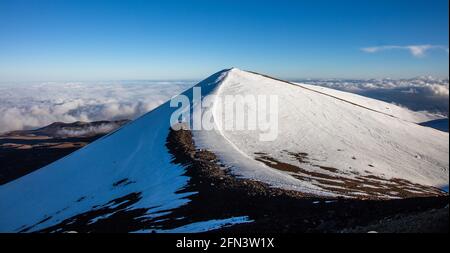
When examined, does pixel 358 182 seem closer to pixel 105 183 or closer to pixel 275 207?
pixel 275 207

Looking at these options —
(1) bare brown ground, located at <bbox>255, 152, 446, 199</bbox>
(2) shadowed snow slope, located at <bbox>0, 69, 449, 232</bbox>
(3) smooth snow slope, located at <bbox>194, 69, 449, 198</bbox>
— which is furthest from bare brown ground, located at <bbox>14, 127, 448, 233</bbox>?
(1) bare brown ground, located at <bbox>255, 152, 446, 199</bbox>

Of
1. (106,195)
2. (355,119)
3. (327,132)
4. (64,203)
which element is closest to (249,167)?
(106,195)

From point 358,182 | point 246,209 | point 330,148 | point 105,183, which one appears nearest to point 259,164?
point 358,182

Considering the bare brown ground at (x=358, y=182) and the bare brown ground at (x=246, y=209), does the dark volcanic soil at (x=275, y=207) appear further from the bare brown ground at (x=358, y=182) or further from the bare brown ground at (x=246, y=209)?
the bare brown ground at (x=358, y=182)

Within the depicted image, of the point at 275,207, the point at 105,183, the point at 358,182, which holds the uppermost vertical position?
the point at 275,207

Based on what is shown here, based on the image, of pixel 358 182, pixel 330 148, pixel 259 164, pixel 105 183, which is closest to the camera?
pixel 259 164
